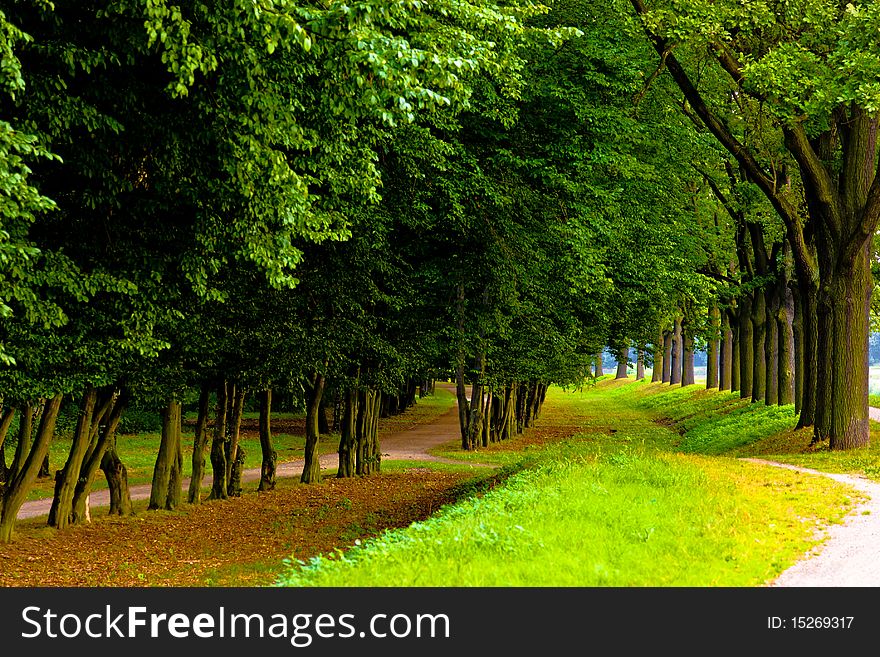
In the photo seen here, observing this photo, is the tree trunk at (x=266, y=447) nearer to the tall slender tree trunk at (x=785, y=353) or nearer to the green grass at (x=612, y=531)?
the green grass at (x=612, y=531)

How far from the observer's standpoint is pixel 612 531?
32.0 ft

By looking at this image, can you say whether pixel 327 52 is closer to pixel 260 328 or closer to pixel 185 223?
pixel 185 223

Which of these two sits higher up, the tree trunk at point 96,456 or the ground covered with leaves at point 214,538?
the tree trunk at point 96,456

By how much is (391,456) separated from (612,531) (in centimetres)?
2416

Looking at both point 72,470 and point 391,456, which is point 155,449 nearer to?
point 391,456

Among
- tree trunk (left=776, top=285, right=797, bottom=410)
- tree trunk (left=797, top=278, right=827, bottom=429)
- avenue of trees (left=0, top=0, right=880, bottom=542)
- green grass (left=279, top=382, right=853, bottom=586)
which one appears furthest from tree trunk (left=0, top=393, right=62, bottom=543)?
tree trunk (left=776, top=285, right=797, bottom=410)

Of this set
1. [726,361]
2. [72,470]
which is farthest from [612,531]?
[726,361]

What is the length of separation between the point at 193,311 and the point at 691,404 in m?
39.1

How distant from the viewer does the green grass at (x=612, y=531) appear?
785cm

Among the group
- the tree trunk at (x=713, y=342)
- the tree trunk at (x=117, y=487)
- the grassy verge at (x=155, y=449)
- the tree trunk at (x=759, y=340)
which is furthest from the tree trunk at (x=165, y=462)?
the tree trunk at (x=713, y=342)

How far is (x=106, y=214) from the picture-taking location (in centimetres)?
1298

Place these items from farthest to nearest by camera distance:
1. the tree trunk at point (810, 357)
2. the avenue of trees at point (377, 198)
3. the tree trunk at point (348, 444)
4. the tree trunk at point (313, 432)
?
the tree trunk at point (348, 444)
the tree trunk at point (313, 432)
the tree trunk at point (810, 357)
the avenue of trees at point (377, 198)

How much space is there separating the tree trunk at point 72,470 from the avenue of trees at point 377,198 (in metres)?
0.06

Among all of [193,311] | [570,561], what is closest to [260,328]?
[193,311]
